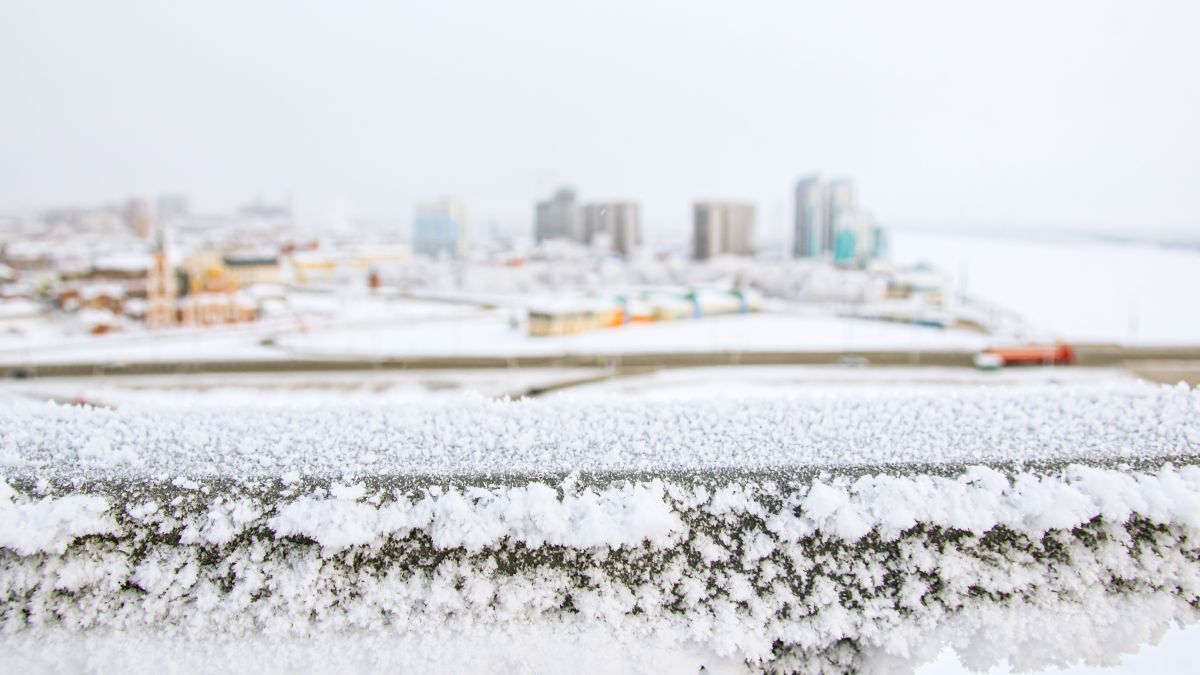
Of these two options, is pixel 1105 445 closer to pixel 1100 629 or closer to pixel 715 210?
pixel 1100 629

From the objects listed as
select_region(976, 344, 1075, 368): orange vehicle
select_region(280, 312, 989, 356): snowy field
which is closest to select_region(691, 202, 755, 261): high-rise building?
select_region(280, 312, 989, 356): snowy field

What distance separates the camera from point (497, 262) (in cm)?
3538

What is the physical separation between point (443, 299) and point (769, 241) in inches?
1204

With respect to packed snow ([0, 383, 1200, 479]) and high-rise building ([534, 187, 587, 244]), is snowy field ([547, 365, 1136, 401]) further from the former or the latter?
high-rise building ([534, 187, 587, 244])

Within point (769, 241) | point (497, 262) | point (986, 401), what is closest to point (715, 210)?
point (769, 241)

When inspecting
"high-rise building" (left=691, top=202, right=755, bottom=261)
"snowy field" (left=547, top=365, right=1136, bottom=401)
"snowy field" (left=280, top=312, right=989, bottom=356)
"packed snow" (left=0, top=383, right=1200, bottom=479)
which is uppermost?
"high-rise building" (left=691, top=202, right=755, bottom=261)

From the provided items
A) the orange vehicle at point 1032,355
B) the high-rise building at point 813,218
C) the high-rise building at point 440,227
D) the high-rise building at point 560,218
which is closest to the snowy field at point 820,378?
the orange vehicle at point 1032,355

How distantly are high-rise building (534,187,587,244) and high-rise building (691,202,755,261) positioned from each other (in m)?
7.69

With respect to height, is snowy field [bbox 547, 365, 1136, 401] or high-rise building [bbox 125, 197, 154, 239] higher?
high-rise building [bbox 125, 197, 154, 239]

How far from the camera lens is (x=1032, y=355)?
12.1 meters

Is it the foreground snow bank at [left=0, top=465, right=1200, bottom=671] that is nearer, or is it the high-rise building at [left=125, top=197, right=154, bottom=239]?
the foreground snow bank at [left=0, top=465, right=1200, bottom=671]

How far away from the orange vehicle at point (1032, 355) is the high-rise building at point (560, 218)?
1341 inches

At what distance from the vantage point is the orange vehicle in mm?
11969

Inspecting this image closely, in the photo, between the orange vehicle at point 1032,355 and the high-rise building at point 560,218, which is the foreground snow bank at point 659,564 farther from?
the high-rise building at point 560,218
